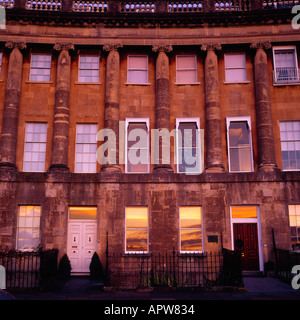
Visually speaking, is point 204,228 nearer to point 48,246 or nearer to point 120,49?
point 48,246

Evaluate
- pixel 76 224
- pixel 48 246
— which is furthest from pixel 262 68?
pixel 48 246

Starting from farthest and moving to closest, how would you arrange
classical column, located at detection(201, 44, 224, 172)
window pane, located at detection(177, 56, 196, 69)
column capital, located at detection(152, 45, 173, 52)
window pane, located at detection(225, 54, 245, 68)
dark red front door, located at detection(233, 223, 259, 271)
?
window pane, located at detection(177, 56, 196, 69)
window pane, located at detection(225, 54, 245, 68)
column capital, located at detection(152, 45, 173, 52)
classical column, located at detection(201, 44, 224, 172)
dark red front door, located at detection(233, 223, 259, 271)

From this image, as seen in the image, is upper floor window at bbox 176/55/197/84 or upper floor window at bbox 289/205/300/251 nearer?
upper floor window at bbox 289/205/300/251

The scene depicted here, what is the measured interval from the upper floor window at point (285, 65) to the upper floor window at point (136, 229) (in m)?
10.3

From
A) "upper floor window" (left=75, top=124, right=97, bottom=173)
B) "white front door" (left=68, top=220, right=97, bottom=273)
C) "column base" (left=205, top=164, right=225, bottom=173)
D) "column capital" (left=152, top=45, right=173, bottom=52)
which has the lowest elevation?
"white front door" (left=68, top=220, right=97, bottom=273)

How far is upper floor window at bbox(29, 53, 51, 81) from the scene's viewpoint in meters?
18.9

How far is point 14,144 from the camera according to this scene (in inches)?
694

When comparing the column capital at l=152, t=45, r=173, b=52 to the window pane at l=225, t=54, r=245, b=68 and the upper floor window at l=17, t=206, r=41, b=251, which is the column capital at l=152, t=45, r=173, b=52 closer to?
the window pane at l=225, t=54, r=245, b=68

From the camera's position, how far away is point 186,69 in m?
19.2

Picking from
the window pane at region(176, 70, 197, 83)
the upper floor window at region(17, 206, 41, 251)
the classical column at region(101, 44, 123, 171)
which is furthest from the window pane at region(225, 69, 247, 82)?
the upper floor window at region(17, 206, 41, 251)

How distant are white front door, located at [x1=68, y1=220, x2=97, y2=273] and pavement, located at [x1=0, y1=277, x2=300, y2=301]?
263 centimetres

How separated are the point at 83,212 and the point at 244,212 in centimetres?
810

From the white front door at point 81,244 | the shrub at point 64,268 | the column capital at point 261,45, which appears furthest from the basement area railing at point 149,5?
the shrub at point 64,268

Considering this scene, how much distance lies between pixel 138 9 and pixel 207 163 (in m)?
9.63
